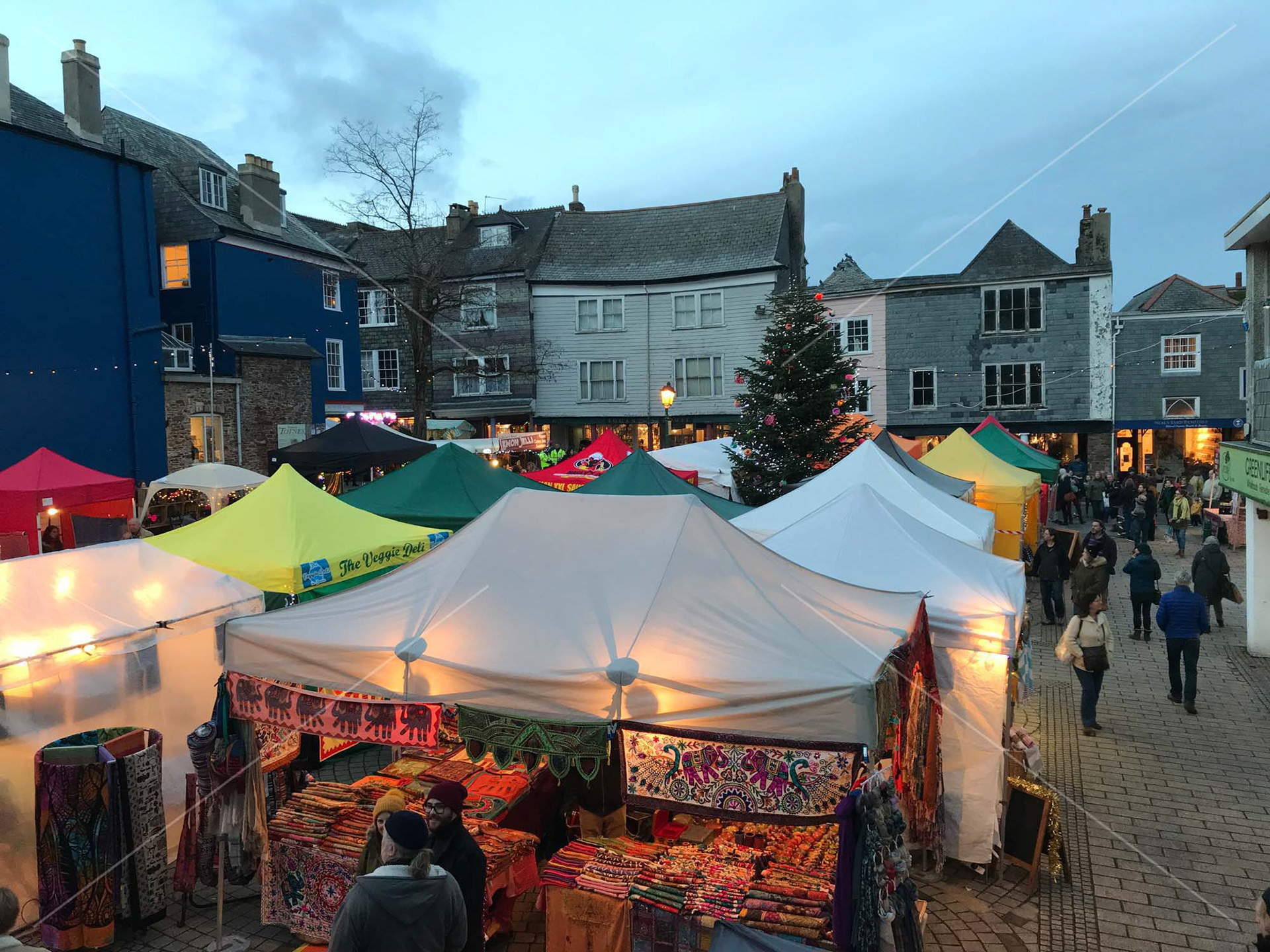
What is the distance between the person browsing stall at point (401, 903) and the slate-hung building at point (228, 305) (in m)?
22.4

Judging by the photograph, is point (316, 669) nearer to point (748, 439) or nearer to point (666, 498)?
point (666, 498)

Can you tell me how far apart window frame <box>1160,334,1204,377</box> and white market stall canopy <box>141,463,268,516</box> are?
1300 inches

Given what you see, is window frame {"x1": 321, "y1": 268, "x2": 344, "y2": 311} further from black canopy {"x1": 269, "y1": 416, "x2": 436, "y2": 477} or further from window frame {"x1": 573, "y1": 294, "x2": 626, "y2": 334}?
black canopy {"x1": 269, "y1": 416, "x2": 436, "y2": 477}

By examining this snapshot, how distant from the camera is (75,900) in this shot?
585cm

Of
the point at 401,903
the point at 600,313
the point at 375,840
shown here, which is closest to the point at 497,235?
the point at 600,313

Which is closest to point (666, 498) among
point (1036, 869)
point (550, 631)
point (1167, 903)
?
point (550, 631)

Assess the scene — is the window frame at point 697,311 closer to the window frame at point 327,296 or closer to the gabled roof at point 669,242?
the gabled roof at point 669,242

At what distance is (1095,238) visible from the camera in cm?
3303

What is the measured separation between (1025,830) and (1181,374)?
33677 millimetres

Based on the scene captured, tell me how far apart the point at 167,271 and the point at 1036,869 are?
27.5 metres

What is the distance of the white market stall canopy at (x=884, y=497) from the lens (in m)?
10.5

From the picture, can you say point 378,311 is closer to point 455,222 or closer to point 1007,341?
point 455,222

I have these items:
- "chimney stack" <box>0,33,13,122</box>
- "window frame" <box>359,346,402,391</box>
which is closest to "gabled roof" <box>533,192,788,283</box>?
"window frame" <box>359,346,402,391</box>

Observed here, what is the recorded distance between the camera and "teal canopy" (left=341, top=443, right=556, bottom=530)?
12.2 metres
